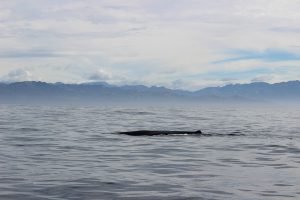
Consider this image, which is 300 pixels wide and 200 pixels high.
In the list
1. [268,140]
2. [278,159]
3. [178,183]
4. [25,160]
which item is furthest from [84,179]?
[268,140]

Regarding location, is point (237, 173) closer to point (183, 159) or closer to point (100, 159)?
point (183, 159)

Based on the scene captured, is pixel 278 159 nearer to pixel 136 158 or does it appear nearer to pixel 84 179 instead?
pixel 136 158

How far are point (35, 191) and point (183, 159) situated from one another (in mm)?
12672

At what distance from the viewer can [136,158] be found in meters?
30.9

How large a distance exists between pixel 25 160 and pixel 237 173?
11.7m

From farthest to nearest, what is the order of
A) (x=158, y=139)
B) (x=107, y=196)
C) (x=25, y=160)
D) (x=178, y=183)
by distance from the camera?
(x=158, y=139) < (x=25, y=160) < (x=178, y=183) < (x=107, y=196)

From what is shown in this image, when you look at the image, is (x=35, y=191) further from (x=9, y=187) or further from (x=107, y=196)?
(x=107, y=196)

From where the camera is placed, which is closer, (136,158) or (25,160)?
(25,160)

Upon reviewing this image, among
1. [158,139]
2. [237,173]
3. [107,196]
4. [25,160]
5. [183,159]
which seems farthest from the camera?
[158,139]

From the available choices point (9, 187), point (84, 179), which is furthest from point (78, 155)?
point (9, 187)

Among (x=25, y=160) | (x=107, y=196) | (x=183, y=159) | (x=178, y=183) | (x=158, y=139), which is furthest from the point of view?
(x=158, y=139)

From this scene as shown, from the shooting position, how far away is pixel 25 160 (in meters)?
28.4

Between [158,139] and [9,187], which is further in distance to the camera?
[158,139]

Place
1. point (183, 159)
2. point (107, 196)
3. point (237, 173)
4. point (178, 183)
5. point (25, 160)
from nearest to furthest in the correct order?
point (107, 196) < point (178, 183) < point (237, 173) < point (25, 160) < point (183, 159)
